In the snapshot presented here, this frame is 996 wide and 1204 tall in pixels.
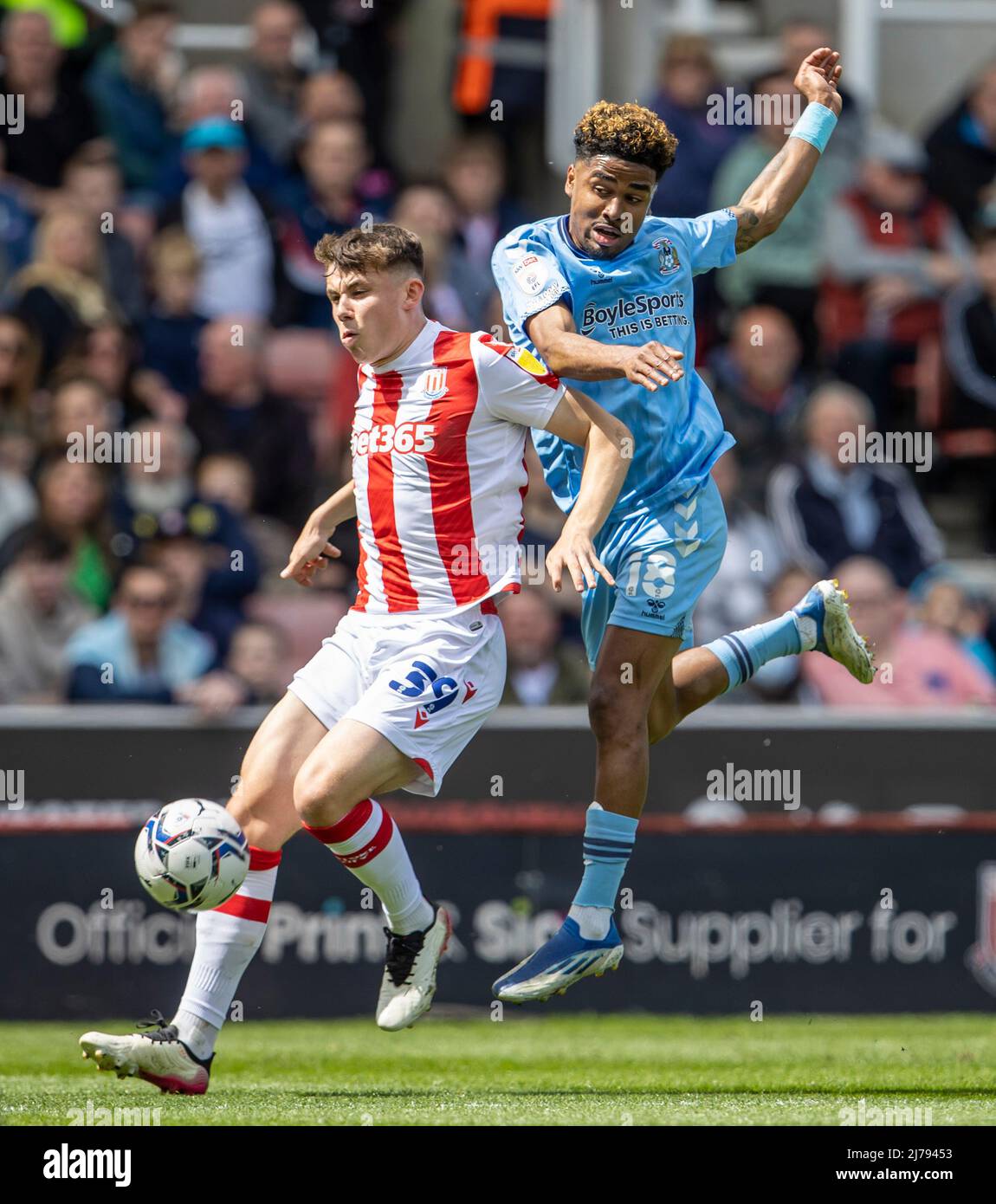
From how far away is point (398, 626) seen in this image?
22.6 ft

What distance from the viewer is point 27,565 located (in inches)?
443

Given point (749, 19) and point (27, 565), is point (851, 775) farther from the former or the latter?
point (749, 19)

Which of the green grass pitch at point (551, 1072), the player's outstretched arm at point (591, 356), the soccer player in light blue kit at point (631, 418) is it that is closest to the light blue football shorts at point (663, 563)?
the soccer player in light blue kit at point (631, 418)

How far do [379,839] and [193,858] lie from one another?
654 mm

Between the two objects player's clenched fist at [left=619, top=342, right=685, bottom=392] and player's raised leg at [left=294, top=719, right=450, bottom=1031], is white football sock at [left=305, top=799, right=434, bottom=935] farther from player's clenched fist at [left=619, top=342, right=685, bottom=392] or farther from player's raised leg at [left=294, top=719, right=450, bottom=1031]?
player's clenched fist at [left=619, top=342, right=685, bottom=392]

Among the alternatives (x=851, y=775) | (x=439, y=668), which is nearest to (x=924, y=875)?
(x=851, y=775)

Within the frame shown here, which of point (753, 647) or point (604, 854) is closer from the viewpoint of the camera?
point (604, 854)

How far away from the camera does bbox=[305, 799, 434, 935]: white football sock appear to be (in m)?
6.77

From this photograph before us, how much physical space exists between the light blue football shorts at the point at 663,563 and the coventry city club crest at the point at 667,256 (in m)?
0.80

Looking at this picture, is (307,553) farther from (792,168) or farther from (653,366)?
(792,168)

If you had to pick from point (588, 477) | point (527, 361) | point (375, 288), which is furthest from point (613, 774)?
point (375, 288)

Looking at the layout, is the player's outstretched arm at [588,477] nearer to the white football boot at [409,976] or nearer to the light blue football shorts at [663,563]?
the light blue football shorts at [663,563]

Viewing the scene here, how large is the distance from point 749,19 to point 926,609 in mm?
5211

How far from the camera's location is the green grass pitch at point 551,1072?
6430 millimetres
